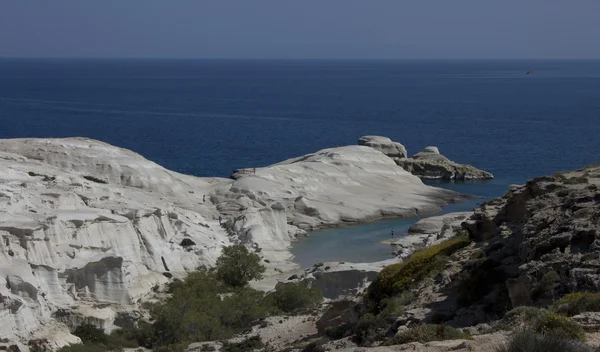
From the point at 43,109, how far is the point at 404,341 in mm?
135941

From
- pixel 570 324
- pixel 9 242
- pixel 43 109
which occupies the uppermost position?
pixel 570 324

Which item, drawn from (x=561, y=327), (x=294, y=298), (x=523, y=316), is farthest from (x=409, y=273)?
(x=561, y=327)

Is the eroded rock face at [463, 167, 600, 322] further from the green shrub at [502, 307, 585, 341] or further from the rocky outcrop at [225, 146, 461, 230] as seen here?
the rocky outcrop at [225, 146, 461, 230]

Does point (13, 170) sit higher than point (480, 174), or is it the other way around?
point (13, 170)

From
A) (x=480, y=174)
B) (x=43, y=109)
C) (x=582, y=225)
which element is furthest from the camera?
(x=43, y=109)

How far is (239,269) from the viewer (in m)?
40.5

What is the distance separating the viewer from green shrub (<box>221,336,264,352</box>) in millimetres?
23250

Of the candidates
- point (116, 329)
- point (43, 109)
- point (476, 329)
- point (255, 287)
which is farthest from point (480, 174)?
point (43, 109)

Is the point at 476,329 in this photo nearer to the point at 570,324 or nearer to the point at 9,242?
the point at 570,324

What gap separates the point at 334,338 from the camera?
21.0m

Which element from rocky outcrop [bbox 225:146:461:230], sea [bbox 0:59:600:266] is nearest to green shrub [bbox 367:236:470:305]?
sea [bbox 0:59:600:266]

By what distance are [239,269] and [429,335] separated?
26337 millimetres

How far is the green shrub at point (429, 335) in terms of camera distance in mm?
14516

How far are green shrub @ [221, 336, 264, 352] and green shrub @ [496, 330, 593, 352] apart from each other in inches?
486
